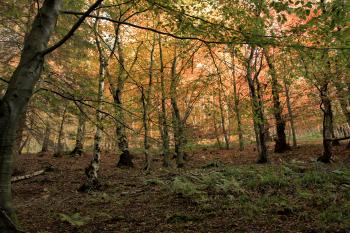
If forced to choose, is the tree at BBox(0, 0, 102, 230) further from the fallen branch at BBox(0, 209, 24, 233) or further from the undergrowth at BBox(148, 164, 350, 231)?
the undergrowth at BBox(148, 164, 350, 231)

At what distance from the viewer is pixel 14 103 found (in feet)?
11.1

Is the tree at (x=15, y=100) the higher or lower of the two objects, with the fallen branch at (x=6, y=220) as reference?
higher

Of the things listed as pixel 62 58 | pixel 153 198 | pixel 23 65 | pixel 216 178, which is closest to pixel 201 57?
pixel 62 58

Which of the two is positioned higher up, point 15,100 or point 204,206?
point 15,100

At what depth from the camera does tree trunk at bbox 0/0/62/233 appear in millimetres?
3334

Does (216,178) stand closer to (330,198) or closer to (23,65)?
(330,198)

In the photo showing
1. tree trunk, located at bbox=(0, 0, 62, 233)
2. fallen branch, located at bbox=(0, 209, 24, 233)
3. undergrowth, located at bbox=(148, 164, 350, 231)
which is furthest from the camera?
undergrowth, located at bbox=(148, 164, 350, 231)

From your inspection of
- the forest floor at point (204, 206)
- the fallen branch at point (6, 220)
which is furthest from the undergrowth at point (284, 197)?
the fallen branch at point (6, 220)

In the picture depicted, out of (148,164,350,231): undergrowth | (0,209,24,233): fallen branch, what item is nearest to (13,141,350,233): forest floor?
(148,164,350,231): undergrowth

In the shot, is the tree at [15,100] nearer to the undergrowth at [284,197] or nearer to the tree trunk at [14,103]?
the tree trunk at [14,103]

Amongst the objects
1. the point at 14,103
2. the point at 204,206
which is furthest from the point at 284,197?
the point at 14,103

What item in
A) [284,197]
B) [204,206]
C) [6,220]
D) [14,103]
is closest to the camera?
[6,220]

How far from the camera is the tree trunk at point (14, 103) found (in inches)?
131

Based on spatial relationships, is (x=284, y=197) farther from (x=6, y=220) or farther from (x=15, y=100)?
(x=15, y=100)
